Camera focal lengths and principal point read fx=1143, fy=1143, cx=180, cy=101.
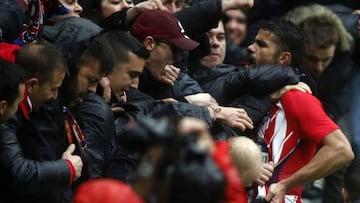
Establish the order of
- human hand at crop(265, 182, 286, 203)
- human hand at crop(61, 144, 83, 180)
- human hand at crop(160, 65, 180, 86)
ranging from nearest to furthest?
human hand at crop(61, 144, 83, 180)
human hand at crop(265, 182, 286, 203)
human hand at crop(160, 65, 180, 86)

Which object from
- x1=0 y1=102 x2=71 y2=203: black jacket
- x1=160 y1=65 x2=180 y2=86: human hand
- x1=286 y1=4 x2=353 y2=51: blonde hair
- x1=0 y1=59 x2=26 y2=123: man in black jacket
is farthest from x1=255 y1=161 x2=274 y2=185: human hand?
x1=286 y1=4 x2=353 y2=51: blonde hair

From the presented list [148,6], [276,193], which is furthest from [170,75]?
[276,193]

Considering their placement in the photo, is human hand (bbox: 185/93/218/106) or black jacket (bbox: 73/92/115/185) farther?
human hand (bbox: 185/93/218/106)

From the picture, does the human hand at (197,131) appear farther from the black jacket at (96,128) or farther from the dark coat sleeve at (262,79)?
the dark coat sleeve at (262,79)

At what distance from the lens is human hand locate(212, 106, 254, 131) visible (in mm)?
6543

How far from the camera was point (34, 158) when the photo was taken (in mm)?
5836

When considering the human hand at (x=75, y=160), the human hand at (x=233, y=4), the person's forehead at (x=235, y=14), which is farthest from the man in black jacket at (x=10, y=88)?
the person's forehead at (x=235, y=14)

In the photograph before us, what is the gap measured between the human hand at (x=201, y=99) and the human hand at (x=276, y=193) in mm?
664

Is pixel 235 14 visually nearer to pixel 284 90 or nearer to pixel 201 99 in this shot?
pixel 284 90

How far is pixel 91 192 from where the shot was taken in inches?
151

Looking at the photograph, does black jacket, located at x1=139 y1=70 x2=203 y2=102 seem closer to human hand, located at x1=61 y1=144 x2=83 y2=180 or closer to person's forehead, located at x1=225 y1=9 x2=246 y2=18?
human hand, located at x1=61 y1=144 x2=83 y2=180

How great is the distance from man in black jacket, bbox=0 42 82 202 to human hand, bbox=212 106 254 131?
98 cm

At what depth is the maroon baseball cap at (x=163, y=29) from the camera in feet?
22.9

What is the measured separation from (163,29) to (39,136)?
145 centimetres
